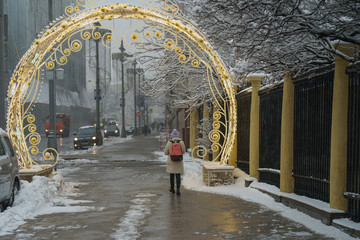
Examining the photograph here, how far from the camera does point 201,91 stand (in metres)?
20.9

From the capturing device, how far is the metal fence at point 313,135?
391 inches

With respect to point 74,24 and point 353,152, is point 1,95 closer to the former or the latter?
point 74,24

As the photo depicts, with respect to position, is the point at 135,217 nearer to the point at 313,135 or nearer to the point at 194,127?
the point at 313,135

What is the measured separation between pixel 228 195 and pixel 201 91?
792 centimetres

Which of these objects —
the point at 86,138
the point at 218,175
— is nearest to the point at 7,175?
the point at 218,175

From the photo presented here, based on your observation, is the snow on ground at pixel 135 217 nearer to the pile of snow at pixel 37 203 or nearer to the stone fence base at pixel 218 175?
the pile of snow at pixel 37 203

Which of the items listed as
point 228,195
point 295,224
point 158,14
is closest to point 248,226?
point 295,224

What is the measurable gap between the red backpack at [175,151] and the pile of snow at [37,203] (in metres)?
2.58

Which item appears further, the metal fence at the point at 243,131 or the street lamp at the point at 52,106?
the street lamp at the point at 52,106

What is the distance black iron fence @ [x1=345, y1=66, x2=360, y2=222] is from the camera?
8.55m

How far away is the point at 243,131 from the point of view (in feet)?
56.4

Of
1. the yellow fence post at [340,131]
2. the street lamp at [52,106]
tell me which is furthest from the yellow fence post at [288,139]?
the street lamp at [52,106]

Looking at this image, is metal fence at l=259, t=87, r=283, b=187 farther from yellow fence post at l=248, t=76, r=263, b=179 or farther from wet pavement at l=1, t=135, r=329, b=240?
wet pavement at l=1, t=135, r=329, b=240

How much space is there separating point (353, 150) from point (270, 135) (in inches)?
203
